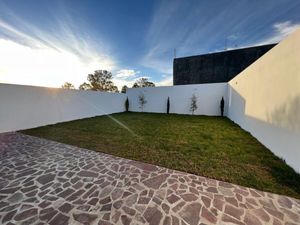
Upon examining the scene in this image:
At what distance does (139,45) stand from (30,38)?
547cm

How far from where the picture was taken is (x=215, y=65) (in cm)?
1371

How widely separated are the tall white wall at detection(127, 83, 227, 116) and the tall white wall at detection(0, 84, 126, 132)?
14.2ft

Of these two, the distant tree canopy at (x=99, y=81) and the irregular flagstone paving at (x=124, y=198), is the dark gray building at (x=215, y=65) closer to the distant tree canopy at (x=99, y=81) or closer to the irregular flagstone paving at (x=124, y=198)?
the distant tree canopy at (x=99, y=81)

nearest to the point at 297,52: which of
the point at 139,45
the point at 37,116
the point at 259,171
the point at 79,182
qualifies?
the point at 259,171

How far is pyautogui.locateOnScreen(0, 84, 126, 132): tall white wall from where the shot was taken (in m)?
5.65

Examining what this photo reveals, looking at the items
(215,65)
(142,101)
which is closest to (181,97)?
(142,101)

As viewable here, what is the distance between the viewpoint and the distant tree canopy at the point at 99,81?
2066cm

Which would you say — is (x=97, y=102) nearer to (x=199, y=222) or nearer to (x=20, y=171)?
(x=20, y=171)

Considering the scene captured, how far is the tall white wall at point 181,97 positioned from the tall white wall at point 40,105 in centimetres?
434

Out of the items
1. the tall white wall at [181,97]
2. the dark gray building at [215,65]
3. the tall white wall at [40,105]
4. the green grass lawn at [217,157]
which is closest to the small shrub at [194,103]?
the tall white wall at [181,97]

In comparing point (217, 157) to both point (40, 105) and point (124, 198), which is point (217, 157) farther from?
point (40, 105)

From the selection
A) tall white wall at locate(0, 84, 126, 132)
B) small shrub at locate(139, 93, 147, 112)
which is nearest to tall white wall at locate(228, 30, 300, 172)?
tall white wall at locate(0, 84, 126, 132)

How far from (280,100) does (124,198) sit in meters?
3.83

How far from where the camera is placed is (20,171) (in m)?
2.64
